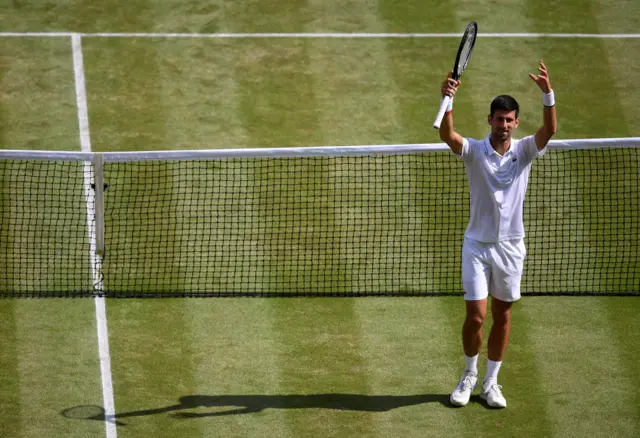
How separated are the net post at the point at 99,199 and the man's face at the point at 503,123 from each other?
4457mm

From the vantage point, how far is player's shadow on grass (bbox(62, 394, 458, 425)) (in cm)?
970

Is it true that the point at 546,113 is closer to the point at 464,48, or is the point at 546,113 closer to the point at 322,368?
the point at 464,48

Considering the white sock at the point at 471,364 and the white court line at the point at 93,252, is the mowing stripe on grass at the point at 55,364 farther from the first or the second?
the white sock at the point at 471,364

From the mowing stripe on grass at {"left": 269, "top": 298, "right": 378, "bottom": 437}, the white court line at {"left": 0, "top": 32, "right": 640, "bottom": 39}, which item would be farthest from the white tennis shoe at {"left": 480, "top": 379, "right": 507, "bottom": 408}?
the white court line at {"left": 0, "top": 32, "right": 640, "bottom": 39}

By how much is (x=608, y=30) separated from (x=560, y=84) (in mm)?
1937

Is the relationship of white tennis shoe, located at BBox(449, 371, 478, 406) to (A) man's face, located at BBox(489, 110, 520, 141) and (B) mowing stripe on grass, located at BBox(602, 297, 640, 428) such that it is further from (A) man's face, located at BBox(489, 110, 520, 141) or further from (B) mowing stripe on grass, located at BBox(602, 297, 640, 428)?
(A) man's face, located at BBox(489, 110, 520, 141)

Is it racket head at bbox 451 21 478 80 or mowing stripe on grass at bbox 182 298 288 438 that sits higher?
racket head at bbox 451 21 478 80

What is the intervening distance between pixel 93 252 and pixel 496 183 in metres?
5.05

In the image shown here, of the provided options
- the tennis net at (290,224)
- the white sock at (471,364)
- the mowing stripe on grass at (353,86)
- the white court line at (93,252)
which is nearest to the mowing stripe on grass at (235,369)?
the tennis net at (290,224)

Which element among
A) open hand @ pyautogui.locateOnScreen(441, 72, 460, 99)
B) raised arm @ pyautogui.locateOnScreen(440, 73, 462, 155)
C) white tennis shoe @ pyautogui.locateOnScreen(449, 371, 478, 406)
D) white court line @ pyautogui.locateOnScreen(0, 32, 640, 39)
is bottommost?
white tennis shoe @ pyautogui.locateOnScreen(449, 371, 478, 406)

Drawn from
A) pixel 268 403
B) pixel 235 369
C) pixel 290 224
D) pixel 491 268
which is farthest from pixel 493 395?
pixel 290 224

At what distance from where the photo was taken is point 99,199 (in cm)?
1168

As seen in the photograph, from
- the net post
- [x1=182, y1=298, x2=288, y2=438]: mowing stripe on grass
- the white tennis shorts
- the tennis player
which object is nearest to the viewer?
Answer: the tennis player

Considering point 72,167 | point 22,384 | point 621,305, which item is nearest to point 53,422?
point 22,384
